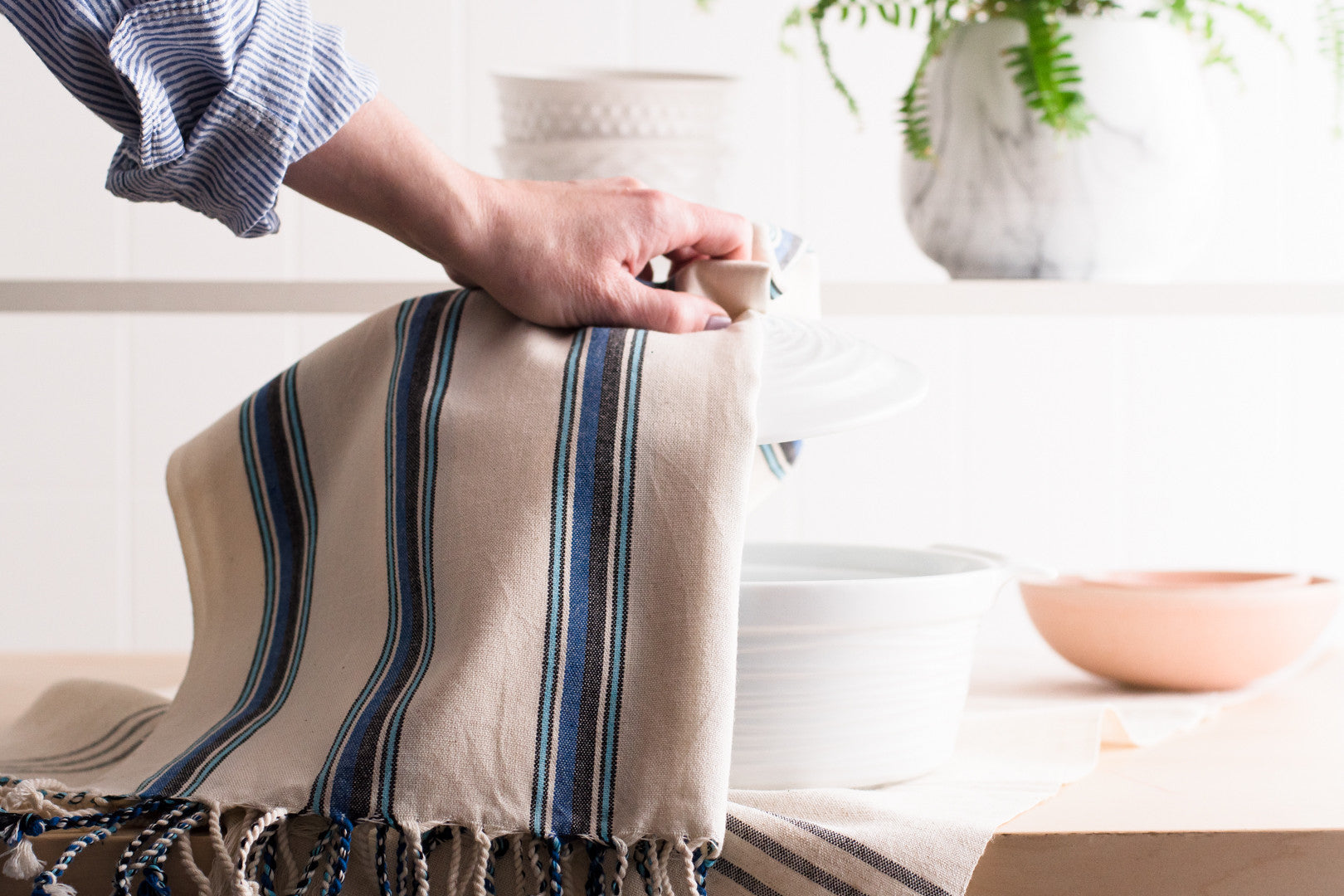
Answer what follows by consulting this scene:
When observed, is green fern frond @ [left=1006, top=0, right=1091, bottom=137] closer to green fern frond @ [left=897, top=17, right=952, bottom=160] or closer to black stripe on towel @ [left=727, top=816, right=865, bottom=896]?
green fern frond @ [left=897, top=17, right=952, bottom=160]

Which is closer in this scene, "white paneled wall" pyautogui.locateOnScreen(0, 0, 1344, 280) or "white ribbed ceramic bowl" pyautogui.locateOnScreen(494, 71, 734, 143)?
"white ribbed ceramic bowl" pyautogui.locateOnScreen(494, 71, 734, 143)

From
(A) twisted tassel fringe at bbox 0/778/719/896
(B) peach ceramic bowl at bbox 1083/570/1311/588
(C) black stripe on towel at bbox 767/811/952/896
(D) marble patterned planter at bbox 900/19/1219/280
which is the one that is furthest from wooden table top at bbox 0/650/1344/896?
(D) marble patterned planter at bbox 900/19/1219/280

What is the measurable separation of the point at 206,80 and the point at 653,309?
0.68 ft

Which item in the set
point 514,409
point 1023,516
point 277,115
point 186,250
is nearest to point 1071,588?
point 514,409

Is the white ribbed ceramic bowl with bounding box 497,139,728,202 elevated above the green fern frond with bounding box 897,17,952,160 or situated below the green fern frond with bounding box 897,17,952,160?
below

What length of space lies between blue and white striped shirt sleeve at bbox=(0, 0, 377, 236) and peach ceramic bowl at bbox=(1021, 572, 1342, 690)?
1.76 feet

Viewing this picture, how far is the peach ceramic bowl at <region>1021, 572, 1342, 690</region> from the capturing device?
75cm

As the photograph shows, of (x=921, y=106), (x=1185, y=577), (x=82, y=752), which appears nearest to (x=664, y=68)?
(x=921, y=106)

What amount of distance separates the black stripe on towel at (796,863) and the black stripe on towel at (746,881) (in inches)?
0.4

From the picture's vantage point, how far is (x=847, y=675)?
506mm

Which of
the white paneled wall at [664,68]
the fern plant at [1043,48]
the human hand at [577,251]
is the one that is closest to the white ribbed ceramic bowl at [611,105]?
the fern plant at [1043,48]

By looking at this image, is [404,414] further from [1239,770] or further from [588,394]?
[1239,770]

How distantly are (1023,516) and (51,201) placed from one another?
3.82ft

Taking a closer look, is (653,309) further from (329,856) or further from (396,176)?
(329,856)
